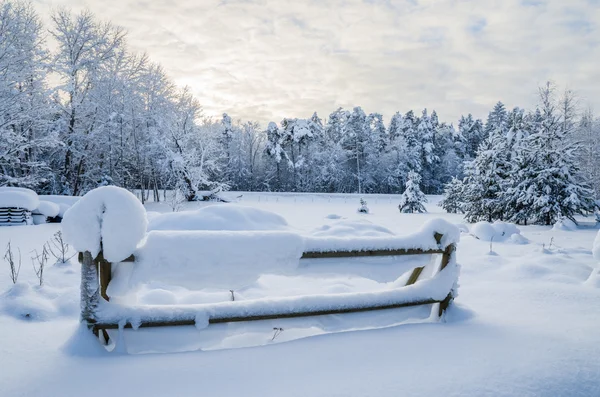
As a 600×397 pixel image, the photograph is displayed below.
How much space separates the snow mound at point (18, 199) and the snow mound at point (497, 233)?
16254mm

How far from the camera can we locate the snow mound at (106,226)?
2545 mm

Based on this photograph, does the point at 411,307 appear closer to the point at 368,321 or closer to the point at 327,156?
the point at 368,321

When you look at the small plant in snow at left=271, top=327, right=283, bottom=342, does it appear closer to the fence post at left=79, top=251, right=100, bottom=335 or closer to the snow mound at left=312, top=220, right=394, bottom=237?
the fence post at left=79, top=251, right=100, bottom=335

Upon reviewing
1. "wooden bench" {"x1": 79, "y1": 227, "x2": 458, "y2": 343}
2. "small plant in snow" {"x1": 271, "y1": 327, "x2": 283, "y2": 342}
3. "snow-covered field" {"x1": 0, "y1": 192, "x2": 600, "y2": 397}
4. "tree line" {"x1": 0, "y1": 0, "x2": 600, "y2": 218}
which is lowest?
"small plant in snow" {"x1": 271, "y1": 327, "x2": 283, "y2": 342}

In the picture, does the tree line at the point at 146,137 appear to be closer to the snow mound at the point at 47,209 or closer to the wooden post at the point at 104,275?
the snow mound at the point at 47,209

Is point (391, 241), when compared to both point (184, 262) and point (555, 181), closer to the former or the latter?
point (184, 262)

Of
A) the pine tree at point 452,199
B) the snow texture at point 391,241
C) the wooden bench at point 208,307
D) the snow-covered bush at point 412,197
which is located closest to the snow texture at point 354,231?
the snow texture at point 391,241

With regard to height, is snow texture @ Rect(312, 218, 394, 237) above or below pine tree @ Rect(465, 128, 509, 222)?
below

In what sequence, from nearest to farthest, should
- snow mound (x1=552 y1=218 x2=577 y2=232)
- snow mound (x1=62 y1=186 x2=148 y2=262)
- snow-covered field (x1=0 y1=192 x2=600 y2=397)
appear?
snow-covered field (x1=0 y1=192 x2=600 y2=397)
snow mound (x1=62 y1=186 x2=148 y2=262)
snow mound (x1=552 y1=218 x2=577 y2=232)

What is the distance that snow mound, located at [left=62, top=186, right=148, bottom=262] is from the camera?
100 inches

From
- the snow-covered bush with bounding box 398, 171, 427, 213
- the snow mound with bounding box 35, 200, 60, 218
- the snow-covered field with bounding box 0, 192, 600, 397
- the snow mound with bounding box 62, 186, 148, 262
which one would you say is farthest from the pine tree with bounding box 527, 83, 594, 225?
the snow mound with bounding box 35, 200, 60, 218

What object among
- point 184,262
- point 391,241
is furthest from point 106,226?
point 391,241

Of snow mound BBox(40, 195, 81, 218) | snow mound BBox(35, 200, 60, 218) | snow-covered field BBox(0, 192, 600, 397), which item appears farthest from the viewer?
snow mound BBox(40, 195, 81, 218)

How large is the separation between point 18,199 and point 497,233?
1711 cm
